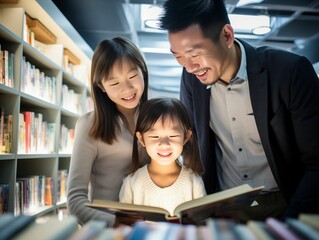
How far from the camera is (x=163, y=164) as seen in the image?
5.06ft

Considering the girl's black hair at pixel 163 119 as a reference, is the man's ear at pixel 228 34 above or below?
above

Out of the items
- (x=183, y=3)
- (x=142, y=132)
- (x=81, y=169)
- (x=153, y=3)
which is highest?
(x=153, y=3)

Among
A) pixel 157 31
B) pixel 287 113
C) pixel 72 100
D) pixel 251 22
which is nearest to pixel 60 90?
pixel 72 100

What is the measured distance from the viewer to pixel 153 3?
396 cm

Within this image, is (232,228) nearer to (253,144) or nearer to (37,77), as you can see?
(253,144)

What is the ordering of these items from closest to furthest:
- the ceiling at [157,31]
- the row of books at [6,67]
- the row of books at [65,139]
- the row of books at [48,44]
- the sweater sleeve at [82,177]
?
the sweater sleeve at [82,177], the row of books at [6,67], the row of books at [48,44], the row of books at [65,139], the ceiling at [157,31]

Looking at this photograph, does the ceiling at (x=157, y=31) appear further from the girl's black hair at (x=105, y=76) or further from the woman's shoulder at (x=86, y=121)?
the woman's shoulder at (x=86, y=121)

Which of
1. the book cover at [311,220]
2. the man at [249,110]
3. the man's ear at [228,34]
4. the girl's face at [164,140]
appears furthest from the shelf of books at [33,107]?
the book cover at [311,220]

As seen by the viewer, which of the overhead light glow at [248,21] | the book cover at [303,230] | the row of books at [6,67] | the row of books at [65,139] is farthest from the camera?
the overhead light glow at [248,21]

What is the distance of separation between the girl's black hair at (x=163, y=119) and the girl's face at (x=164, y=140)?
3 centimetres

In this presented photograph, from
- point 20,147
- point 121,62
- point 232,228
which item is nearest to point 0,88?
point 20,147

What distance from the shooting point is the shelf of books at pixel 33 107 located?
252cm

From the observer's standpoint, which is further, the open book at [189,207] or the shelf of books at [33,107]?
the shelf of books at [33,107]

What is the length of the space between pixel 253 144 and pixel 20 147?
1.98 metres
